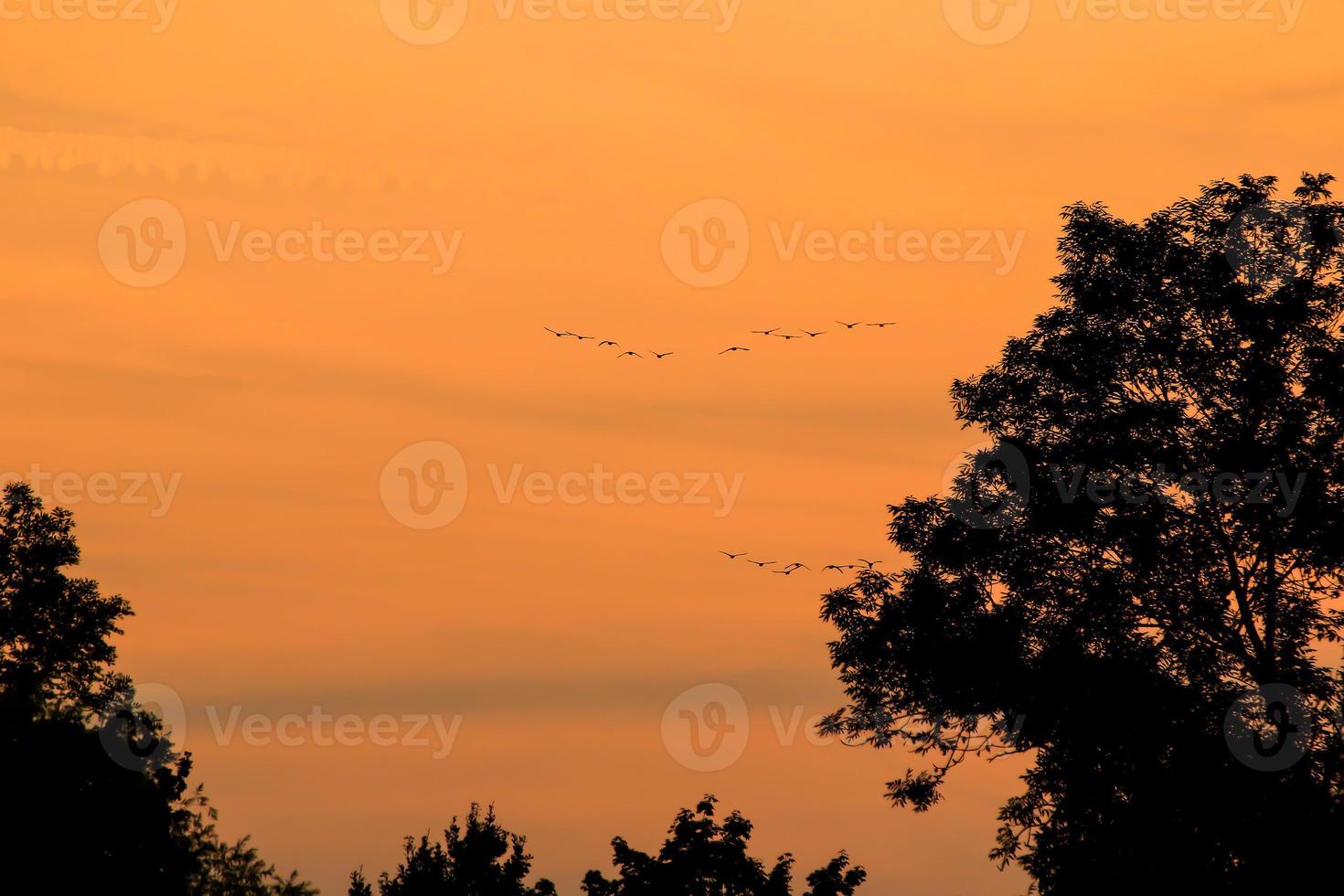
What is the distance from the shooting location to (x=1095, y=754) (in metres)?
31.7

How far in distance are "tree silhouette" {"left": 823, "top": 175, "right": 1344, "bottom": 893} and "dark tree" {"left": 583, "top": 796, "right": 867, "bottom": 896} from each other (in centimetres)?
257

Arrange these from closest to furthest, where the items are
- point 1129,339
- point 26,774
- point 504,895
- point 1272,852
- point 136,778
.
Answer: point 1272,852 → point 1129,339 → point 504,895 → point 26,774 → point 136,778

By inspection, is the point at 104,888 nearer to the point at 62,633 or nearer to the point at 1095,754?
the point at 62,633

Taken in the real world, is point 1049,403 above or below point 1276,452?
above

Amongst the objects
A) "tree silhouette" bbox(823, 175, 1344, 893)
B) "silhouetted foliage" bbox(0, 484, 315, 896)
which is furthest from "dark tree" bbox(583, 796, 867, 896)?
"silhouetted foliage" bbox(0, 484, 315, 896)

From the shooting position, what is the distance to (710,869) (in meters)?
36.0

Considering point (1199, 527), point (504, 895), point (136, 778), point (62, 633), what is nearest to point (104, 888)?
point (136, 778)

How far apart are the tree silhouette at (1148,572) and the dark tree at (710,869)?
8.44 feet

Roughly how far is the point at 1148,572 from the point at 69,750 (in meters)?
31.9

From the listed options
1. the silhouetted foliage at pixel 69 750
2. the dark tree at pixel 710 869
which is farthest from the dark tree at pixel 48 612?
the dark tree at pixel 710 869

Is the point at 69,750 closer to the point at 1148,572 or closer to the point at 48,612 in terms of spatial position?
Answer: the point at 48,612

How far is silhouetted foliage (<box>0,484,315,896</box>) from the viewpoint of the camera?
47.2 metres

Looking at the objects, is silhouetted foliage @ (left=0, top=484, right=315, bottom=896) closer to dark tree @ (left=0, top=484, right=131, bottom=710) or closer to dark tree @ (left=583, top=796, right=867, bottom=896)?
dark tree @ (left=0, top=484, right=131, bottom=710)

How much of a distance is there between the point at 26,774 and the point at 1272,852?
33.8 m
